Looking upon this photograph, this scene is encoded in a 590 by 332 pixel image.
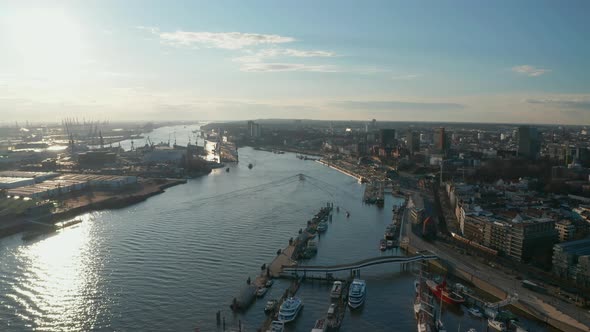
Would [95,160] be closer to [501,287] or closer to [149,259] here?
[149,259]

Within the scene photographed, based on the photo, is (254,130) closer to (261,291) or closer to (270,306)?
(261,291)

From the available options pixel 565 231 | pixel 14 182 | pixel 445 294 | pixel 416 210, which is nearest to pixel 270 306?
pixel 445 294

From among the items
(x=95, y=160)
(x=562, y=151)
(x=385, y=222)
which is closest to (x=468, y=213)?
(x=385, y=222)

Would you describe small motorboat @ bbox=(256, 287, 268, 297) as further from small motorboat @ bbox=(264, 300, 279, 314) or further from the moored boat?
the moored boat

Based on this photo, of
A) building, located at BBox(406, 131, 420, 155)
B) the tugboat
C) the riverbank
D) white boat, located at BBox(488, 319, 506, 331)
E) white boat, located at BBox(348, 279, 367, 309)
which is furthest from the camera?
building, located at BBox(406, 131, 420, 155)

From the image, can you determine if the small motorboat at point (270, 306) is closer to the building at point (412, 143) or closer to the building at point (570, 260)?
the building at point (570, 260)

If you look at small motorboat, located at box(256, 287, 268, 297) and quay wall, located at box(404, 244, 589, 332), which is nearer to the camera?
quay wall, located at box(404, 244, 589, 332)

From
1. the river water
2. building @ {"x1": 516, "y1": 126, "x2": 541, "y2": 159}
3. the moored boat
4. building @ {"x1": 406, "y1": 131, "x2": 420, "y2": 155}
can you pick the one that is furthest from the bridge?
building @ {"x1": 406, "y1": 131, "x2": 420, "y2": 155}
